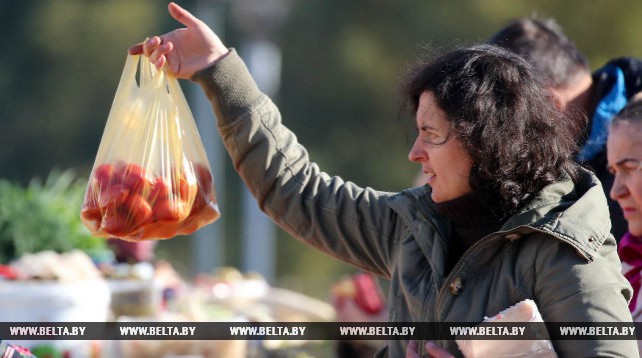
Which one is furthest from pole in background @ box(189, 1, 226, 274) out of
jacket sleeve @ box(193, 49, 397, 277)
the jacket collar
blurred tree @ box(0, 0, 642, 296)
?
the jacket collar

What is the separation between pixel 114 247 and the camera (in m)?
4.39

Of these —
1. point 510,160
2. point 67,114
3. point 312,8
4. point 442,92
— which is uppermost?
point 442,92

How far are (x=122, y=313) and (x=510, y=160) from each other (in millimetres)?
2002

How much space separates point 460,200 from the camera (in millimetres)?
2236

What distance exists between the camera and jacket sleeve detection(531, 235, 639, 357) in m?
1.96

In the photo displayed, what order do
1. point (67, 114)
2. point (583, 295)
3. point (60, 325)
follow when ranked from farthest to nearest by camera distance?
1. point (67, 114)
2. point (60, 325)
3. point (583, 295)

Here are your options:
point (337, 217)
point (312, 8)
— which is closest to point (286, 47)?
point (312, 8)

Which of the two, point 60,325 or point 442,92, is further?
point 60,325

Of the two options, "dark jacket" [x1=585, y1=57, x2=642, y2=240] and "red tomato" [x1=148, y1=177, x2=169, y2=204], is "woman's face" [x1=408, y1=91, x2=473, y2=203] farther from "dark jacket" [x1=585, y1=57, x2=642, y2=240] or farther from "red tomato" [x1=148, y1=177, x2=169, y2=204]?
"dark jacket" [x1=585, y1=57, x2=642, y2=240]

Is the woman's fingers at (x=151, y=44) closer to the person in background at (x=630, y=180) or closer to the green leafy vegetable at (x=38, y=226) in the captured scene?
the person in background at (x=630, y=180)

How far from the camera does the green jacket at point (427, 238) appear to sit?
2018 millimetres

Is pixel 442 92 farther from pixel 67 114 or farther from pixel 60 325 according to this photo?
pixel 67 114

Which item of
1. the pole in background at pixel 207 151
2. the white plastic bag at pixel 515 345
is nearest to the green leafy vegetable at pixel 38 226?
the white plastic bag at pixel 515 345

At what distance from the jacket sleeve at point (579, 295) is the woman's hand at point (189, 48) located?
3.12 feet
